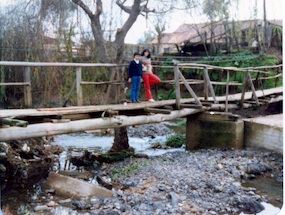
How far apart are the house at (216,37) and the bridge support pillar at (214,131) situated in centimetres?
250

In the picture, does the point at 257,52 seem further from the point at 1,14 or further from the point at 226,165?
the point at 1,14

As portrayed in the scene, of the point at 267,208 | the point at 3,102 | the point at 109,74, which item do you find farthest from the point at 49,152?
the point at 267,208

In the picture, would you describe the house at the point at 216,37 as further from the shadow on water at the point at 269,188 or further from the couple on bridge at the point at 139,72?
the shadow on water at the point at 269,188

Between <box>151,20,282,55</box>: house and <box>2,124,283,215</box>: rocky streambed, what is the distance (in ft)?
11.8

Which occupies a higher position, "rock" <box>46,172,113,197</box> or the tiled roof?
the tiled roof

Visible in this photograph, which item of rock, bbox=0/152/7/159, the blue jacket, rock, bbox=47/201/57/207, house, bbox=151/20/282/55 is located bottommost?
rock, bbox=47/201/57/207

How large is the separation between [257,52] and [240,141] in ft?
12.3

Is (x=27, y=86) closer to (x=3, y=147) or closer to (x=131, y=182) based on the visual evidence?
(x=3, y=147)

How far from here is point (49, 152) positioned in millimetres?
6367

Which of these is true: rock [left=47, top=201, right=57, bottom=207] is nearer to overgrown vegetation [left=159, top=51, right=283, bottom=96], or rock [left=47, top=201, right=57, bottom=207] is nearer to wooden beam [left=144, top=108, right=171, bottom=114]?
wooden beam [left=144, top=108, right=171, bottom=114]

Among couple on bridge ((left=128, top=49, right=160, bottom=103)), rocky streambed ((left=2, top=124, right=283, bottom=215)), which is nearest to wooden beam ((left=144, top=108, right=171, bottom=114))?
couple on bridge ((left=128, top=49, right=160, bottom=103))

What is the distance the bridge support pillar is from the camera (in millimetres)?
6234

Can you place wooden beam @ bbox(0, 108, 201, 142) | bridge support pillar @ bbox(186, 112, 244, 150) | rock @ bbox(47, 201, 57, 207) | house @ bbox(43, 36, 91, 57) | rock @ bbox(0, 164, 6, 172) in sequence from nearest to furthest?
wooden beam @ bbox(0, 108, 201, 142) → rock @ bbox(47, 201, 57, 207) → rock @ bbox(0, 164, 6, 172) → house @ bbox(43, 36, 91, 57) → bridge support pillar @ bbox(186, 112, 244, 150)

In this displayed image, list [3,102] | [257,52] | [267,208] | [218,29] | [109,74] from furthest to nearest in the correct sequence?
[218,29] → [257,52] → [109,74] → [3,102] → [267,208]
